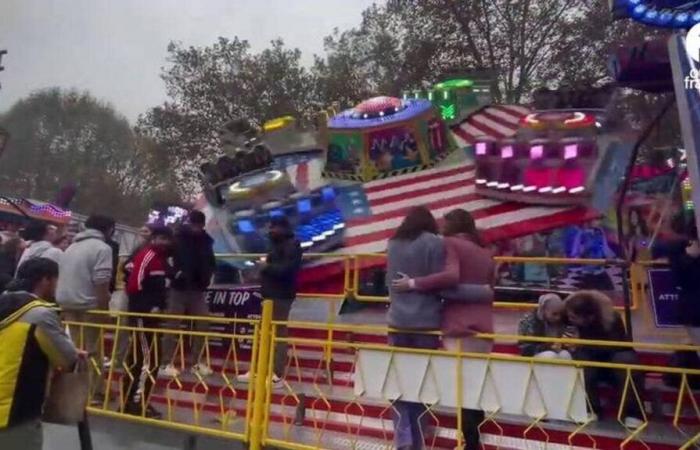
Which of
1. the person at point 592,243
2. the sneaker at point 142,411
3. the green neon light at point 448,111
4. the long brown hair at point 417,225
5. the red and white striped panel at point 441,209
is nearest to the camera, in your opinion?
the long brown hair at point 417,225

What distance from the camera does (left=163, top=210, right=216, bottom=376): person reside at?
27.1 ft

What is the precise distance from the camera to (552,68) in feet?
84.0

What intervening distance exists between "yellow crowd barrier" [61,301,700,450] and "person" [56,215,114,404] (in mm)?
24

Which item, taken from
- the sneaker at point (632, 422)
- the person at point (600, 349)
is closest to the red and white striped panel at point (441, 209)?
the person at point (600, 349)

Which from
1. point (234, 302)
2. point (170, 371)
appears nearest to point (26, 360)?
point (170, 371)

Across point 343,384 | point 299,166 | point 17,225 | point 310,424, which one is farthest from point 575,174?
point 17,225

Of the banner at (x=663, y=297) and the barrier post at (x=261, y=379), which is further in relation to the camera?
the banner at (x=663, y=297)

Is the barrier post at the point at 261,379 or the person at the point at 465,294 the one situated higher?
the person at the point at 465,294

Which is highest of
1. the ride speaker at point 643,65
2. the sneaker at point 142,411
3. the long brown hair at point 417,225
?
the ride speaker at point 643,65

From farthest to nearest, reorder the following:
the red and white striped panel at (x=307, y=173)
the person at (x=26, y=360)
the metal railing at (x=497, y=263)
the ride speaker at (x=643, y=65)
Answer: the red and white striped panel at (x=307, y=173)
the metal railing at (x=497, y=263)
the ride speaker at (x=643, y=65)
the person at (x=26, y=360)

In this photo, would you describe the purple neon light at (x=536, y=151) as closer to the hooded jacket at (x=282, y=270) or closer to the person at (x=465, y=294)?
the hooded jacket at (x=282, y=270)

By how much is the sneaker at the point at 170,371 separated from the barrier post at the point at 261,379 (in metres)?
1.61

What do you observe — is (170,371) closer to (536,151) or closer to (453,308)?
(453,308)

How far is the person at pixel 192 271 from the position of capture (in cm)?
825
